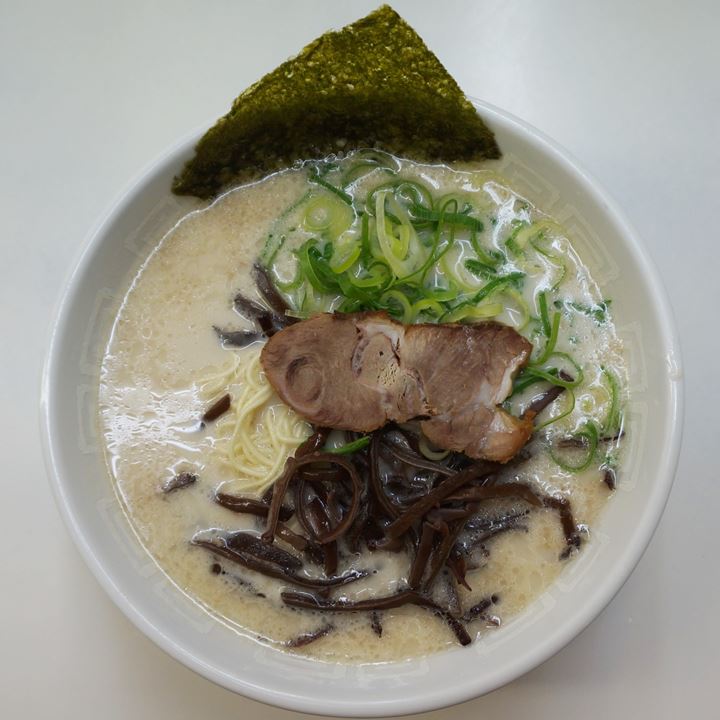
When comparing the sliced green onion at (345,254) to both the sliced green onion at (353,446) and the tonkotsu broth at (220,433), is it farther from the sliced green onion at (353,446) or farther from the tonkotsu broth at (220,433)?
the sliced green onion at (353,446)

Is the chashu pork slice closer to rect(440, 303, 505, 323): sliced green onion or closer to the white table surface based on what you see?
rect(440, 303, 505, 323): sliced green onion

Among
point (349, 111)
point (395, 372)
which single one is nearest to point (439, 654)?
point (395, 372)

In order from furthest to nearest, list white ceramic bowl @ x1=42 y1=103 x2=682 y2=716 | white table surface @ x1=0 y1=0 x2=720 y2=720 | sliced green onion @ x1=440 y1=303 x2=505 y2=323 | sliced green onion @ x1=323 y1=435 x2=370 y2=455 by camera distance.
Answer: white table surface @ x1=0 y1=0 x2=720 y2=720 → sliced green onion @ x1=440 y1=303 x2=505 y2=323 → sliced green onion @ x1=323 y1=435 x2=370 y2=455 → white ceramic bowl @ x1=42 y1=103 x2=682 y2=716

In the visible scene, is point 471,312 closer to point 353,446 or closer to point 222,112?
point 353,446

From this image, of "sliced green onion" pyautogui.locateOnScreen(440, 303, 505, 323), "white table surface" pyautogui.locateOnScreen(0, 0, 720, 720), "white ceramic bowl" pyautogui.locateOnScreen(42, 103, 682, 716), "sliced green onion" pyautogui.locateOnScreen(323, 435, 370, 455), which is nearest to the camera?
"white ceramic bowl" pyautogui.locateOnScreen(42, 103, 682, 716)

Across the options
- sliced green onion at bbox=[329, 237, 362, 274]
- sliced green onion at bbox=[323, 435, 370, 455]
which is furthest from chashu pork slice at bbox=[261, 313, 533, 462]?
sliced green onion at bbox=[329, 237, 362, 274]

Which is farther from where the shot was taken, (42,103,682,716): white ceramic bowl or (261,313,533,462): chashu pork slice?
(261,313,533,462): chashu pork slice

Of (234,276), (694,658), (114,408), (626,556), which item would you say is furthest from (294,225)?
Result: (694,658)
